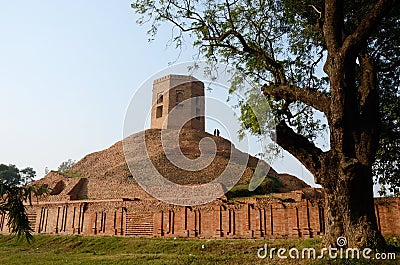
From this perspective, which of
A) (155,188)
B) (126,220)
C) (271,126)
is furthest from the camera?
(155,188)

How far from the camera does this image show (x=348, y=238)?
24.1ft

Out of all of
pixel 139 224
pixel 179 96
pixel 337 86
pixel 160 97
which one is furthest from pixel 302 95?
pixel 160 97

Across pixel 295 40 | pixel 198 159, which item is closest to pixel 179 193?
Answer: pixel 198 159

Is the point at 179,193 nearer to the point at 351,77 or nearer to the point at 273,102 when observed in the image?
the point at 273,102

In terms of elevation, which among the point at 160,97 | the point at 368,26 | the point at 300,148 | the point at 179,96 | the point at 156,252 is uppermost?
the point at 160,97

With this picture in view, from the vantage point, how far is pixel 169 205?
20.0 metres

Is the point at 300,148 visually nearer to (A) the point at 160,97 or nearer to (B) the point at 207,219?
(B) the point at 207,219

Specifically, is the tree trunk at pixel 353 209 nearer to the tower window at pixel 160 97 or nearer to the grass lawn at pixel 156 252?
the grass lawn at pixel 156 252

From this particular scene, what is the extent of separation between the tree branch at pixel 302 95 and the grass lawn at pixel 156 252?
3.05 meters

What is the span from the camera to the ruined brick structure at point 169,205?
45.8 ft

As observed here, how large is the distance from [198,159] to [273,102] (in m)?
22.4

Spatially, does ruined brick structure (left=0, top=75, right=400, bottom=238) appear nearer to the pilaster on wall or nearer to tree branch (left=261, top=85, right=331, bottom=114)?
the pilaster on wall

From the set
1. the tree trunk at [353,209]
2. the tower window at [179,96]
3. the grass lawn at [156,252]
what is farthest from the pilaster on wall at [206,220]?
the tower window at [179,96]

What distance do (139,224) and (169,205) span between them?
103 inches
